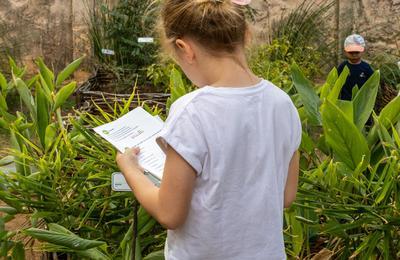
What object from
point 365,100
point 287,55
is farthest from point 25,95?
point 287,55

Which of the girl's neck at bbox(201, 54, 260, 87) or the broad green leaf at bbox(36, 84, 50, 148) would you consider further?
the broad green leaf at bbox(36, 84, 50, 148)

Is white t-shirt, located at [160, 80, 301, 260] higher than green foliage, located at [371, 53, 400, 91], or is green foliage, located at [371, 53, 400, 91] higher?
white t-shirt, located at [160, 80, 301, 260]

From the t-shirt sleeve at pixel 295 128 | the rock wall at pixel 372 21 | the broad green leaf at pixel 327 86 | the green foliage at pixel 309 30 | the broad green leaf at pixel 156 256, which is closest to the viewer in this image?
the t-shirt sleeve at pixel 295 128

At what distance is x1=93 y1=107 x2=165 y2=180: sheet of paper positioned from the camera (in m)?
1.43

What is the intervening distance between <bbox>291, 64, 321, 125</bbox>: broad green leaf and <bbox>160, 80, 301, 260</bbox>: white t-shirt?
59 centimetres

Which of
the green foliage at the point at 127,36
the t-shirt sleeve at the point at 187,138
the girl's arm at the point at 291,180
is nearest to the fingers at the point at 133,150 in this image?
the t-shirt sleeve at the point at 187,138

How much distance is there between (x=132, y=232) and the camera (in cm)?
178

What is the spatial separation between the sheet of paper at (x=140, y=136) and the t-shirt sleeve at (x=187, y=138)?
202 mm

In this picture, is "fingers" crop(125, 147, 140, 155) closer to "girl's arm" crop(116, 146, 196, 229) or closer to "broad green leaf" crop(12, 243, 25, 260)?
"girl's arm" crop(116, 146, 196, 229)

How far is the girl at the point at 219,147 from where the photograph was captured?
47.7 inches

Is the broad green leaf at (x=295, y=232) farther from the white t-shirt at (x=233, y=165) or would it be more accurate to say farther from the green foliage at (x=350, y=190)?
the white t-shirt at (x=233, y=165)

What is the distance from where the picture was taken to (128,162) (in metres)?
1.38

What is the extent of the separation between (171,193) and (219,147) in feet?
0.39

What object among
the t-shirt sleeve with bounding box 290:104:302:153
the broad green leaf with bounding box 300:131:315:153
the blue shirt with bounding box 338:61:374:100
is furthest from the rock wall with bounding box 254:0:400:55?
the t-shirt sleeve with bounding box 290:104:302:153
